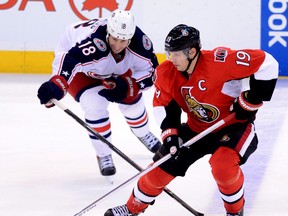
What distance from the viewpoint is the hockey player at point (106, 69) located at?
4.43 metres

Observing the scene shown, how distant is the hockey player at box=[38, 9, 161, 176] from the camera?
443 centimetres

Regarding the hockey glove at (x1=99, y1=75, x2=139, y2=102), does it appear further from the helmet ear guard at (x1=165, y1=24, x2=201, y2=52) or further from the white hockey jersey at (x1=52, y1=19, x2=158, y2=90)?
the helmet ear guard at (x1=165, y1=24, x2=201, y2=52)

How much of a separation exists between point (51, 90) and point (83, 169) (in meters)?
0.79

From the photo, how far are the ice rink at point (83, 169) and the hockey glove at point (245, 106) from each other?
0.57 metres

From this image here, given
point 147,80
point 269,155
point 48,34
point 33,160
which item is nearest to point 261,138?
point 269,155

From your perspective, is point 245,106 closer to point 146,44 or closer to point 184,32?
point 184,32

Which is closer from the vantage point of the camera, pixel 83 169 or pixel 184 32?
pixel 184 32

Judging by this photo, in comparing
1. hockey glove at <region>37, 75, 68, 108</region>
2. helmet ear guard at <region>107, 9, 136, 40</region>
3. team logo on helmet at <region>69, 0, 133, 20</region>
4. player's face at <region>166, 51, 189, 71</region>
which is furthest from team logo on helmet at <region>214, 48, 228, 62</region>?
team logo on helmet at <region>69, 0, 133, 20</region>

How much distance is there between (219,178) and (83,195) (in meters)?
0.99

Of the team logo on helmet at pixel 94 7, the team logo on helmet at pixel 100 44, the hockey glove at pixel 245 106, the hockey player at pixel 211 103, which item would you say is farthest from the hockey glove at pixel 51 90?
the team logo on helmet at pixel 94 7

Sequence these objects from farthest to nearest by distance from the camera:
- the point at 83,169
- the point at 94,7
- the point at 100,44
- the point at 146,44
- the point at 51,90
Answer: the point at 94,7 → the point at 83,169 → the point at 146,44 → the point at 100,44 → the point at 51,90

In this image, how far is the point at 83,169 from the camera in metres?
4.85

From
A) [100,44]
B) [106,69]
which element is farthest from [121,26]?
[106,69]

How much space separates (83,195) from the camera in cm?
436
